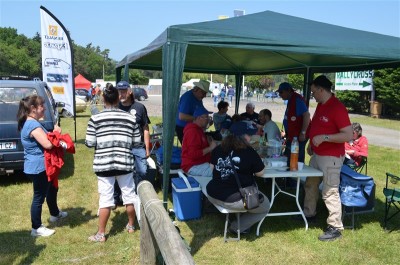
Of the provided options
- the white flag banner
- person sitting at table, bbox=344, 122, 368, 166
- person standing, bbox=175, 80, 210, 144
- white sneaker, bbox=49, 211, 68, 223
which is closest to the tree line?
the white flag banner

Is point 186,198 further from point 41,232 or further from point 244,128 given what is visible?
point 244,128

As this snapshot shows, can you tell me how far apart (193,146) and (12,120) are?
322 cm

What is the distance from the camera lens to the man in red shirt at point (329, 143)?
388 centimetres

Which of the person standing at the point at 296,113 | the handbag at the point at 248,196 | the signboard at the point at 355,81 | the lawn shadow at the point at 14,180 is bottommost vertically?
the lawn shadow at the point at 14,180

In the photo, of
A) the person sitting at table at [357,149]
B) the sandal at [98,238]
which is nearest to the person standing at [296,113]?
the person sitting at table at [357,149]

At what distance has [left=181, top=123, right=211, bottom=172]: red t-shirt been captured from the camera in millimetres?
4715

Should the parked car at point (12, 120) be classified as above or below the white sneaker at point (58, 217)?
above

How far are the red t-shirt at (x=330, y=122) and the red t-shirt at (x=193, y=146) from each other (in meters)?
1.45

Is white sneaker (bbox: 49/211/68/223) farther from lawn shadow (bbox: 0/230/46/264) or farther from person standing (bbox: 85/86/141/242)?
person standing (bbox: 85/86/141/242)

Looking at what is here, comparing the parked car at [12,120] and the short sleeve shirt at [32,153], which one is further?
the parked car at [12,120]

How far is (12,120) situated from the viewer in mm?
5816

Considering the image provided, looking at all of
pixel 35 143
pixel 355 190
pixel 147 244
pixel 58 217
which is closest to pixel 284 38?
pixel 355 190

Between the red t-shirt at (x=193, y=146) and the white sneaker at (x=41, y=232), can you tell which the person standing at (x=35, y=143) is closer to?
the white sneaker at (x=41, y=232)

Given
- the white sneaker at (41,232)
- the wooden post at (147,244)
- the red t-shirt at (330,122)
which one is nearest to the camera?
the wooden post at (147,244)
